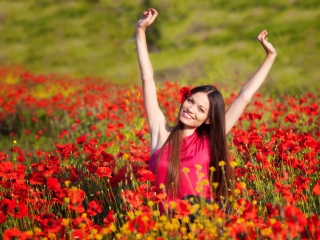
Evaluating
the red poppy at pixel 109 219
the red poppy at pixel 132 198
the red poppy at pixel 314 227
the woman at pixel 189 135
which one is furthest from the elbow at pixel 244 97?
the red poppy at pixel 314 227

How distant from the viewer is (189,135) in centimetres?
373

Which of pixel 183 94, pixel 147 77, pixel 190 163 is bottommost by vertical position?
pixel 190 163

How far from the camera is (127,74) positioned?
49.8 ft

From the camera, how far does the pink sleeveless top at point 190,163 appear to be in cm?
357

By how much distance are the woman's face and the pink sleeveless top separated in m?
0.14

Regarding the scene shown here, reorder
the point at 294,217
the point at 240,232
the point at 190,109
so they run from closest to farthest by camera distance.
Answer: the point at 294,217, the point at 240,232, the point at 190,109

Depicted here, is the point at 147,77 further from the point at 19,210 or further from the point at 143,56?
the point at 19,210

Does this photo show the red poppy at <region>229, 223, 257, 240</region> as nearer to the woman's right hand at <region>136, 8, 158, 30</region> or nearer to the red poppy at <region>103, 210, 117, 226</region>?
the red poppy at <region>103, 210, 117, 226</region>

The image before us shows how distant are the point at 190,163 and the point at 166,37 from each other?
1493cm

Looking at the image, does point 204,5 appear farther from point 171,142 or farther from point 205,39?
point 171,142

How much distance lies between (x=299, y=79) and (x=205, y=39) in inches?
224

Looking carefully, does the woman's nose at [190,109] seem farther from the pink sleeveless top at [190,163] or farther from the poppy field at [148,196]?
the poppy field at [148,196]

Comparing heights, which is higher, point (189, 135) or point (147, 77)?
point (147, 77)

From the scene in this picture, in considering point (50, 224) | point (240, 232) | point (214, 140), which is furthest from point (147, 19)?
point (240, 232)
